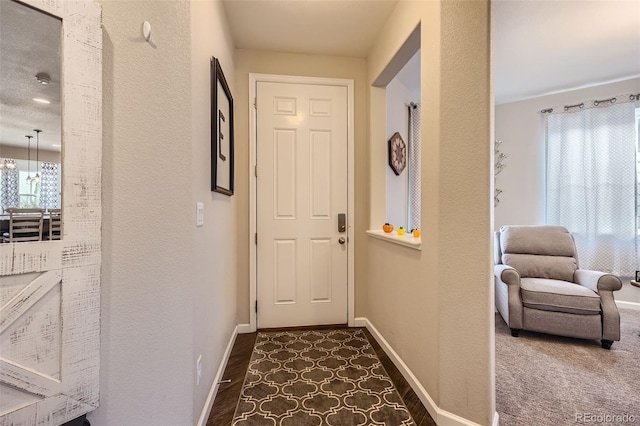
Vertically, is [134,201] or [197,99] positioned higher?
[197,99]

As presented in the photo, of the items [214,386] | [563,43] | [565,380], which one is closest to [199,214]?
[214,386]

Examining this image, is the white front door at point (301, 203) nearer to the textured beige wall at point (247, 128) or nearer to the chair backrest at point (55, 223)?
the textured beige wall at point (247, 128)

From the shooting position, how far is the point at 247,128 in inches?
97.3

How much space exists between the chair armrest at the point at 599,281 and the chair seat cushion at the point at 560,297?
6cm

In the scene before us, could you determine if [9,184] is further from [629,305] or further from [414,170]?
[629,305]

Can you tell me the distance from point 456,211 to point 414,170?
190 centimetres

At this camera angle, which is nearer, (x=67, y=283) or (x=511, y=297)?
(x=67, y=283)

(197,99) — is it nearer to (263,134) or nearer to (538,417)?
(263,134)

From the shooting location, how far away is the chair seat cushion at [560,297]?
2.23 meters

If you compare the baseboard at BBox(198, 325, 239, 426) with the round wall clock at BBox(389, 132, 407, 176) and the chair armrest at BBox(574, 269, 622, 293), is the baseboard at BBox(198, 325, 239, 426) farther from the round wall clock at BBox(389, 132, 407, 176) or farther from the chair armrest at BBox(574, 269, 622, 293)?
the chair armrest at BBox(574, 269, 622, 293)

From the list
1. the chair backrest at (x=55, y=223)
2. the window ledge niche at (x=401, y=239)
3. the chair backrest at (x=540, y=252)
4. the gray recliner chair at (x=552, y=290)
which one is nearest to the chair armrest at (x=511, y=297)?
the gray recliner chair at (x=552, y=290)

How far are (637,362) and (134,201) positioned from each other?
3.52 meters

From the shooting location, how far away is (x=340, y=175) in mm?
2602

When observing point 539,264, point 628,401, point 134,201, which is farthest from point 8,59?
point 539,264
